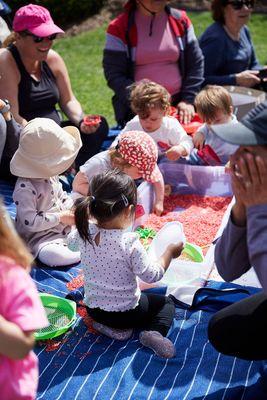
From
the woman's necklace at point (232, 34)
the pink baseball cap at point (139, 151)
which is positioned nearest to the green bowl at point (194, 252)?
the pink baseball cap at point (139, 151)

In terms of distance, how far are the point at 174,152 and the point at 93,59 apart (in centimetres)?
524

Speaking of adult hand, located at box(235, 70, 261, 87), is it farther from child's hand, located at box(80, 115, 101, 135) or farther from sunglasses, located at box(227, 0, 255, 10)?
child's hand, located at box(80, 115, 101, 135)

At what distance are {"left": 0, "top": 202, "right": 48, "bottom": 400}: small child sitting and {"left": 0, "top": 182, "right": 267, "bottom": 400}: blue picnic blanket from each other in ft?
2.33

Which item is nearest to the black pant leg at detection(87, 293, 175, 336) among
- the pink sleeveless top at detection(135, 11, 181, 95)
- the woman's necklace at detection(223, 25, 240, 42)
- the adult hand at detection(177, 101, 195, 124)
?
the adult hand at detection(177, 101, 195, 124)

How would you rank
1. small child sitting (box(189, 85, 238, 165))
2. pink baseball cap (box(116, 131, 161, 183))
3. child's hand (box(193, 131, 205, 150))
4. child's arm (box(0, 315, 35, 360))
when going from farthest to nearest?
child's hand (box(193, 131, 205, 150)) < small child sitting (box(189, 85, 238, 165)) < pink baseball cap (box(116, 131, 161, 183)) < child's arm (box(0, 315, 35, 360))

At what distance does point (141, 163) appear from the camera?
10.7ft

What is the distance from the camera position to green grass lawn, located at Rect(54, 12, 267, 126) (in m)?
6.82

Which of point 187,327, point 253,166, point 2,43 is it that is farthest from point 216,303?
point 2,43

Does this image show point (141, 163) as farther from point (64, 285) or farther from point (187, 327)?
point (187, 327)

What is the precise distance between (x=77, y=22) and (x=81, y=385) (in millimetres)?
9031

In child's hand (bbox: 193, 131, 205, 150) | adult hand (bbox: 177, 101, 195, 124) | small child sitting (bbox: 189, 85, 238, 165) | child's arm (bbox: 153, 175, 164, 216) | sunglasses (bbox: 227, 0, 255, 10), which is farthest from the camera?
sunglasses (bbox: 227, 0, 255, 10)

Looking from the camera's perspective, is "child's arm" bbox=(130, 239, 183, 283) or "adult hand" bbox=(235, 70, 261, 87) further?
"adult hand" bbox=(235, 70, 261, 87)

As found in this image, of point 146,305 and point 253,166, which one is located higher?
point 253,166

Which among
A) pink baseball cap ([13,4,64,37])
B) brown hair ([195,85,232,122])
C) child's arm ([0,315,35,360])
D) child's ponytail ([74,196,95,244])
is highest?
child's arm ([0,315,35,360])
